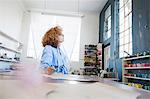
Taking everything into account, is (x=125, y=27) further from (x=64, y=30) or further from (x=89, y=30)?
(x=64, y=30)

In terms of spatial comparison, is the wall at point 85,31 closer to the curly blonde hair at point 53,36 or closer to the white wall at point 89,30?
the white wall at point 89,30

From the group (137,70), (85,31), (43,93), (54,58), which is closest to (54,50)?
(54,58)

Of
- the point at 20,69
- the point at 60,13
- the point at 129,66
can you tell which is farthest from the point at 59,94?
the point at 60,13

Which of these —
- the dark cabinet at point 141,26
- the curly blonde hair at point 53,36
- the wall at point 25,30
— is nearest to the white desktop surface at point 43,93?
the curly blonde hair at point 53,36

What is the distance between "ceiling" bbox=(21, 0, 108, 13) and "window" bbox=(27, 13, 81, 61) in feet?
1.10

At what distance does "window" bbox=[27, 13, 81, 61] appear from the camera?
6.85m

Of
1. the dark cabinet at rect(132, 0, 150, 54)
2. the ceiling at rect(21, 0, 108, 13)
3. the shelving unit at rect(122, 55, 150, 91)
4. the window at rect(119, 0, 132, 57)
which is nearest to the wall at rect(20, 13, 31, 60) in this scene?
the ceiling at rect(21, 0, 108, 13)

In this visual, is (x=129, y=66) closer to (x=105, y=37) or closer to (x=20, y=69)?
(x=105, y=37)

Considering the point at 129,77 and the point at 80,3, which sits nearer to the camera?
the point at 129,77

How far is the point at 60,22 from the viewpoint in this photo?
7070 mm

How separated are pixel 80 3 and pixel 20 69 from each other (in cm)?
618

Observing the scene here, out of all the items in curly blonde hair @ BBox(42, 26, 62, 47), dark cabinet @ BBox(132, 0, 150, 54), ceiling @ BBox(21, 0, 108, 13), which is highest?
ceiling @ BBox(21, 0, 108, 13)

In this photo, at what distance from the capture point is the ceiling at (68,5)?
6435 millimetres

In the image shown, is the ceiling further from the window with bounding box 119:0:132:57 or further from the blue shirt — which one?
the blue shirt
